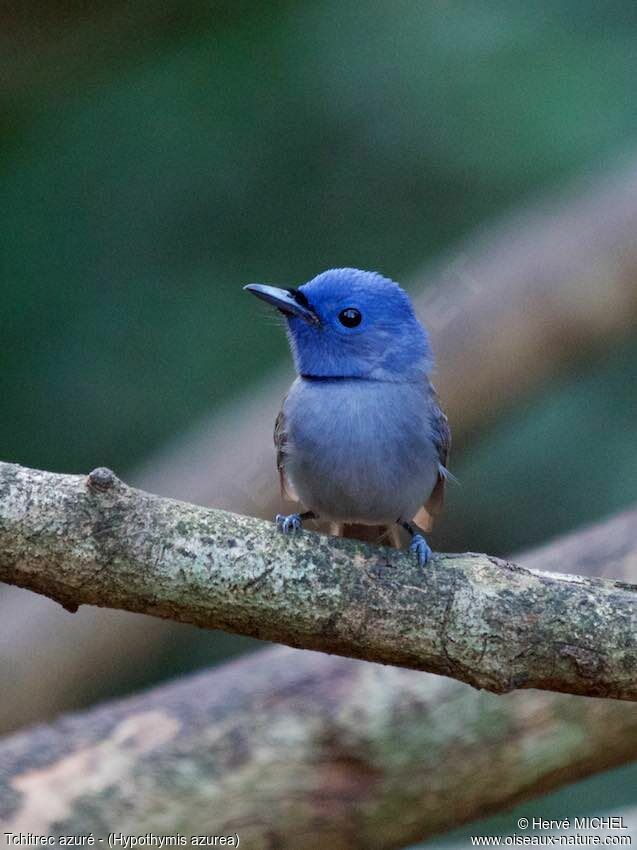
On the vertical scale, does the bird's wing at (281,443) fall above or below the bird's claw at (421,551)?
above

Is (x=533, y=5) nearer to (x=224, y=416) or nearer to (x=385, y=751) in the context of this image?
(x=224, y=416)

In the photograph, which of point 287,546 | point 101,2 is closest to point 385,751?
point 287,546

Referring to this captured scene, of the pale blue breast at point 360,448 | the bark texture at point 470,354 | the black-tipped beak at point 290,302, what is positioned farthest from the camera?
the bark texture at point 470,354

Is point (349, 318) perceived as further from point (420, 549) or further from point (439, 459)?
point (420, 549)

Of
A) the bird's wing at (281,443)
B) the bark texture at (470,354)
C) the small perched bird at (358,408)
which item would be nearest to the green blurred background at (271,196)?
the bark texture at (470,354)

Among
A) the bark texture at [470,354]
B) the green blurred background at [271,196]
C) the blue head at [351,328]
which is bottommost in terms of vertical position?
the blue head at [351,328]

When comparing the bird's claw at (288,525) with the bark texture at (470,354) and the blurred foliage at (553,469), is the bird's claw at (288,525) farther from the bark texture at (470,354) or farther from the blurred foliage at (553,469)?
the blurred foliage at (553,469)

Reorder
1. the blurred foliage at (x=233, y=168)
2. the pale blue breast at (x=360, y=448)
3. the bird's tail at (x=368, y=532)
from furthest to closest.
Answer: the blurred foliage at (x=233, y=168) < the bird's tail at (x=368, y=532) < the pale blue breast at (x=360, y=448)
